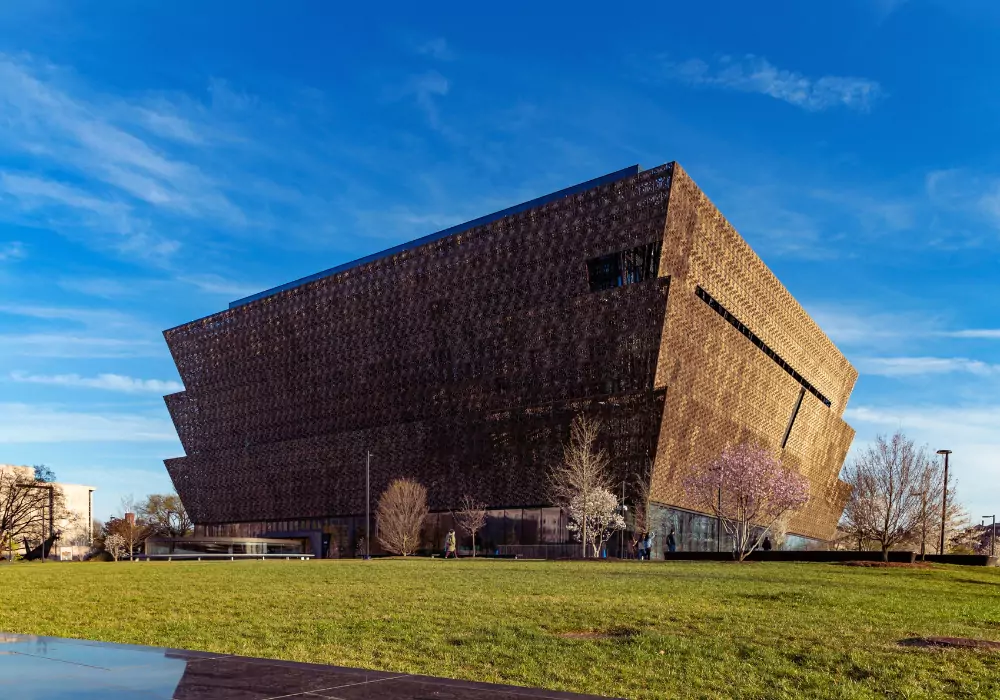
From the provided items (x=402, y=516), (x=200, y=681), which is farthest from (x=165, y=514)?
(x=200, y=681)

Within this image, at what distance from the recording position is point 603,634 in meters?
12.5

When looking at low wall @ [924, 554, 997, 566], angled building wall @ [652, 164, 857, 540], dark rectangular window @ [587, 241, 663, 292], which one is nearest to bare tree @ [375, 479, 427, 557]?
angled building wall @ [652, 164, 857, 540]

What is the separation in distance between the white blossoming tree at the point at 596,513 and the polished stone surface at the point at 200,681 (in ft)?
166

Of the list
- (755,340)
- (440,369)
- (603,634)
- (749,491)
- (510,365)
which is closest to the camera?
(603,634)

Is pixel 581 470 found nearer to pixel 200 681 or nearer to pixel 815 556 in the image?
pixel 815 556

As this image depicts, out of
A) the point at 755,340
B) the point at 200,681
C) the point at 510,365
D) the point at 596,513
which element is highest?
the point at 755,340

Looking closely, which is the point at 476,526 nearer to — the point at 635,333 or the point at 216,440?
the point at 635,333

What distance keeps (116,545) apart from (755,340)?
7708cm

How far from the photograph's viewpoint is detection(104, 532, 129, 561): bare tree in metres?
94.0

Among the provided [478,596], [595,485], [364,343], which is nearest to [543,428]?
[595,485]

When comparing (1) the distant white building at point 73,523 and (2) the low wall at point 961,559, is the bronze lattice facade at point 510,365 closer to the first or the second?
(2) the low wall at point 961,559

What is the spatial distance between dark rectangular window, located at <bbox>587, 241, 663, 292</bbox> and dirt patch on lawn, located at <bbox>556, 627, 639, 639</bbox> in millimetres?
52437

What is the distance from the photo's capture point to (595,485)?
204 feet

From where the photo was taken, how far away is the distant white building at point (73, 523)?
13814 cm
